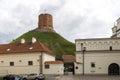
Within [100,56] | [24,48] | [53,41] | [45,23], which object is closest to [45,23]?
[45,23]

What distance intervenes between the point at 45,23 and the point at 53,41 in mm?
8489

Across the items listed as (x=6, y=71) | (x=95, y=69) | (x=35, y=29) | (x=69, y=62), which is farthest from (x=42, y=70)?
(x=35, y=29)

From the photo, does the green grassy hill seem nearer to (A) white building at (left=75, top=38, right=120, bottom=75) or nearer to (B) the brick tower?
(B) the brick tower

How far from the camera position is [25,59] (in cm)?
7081

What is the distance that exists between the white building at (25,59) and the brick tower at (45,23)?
65.6m

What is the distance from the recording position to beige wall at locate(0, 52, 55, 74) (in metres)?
70.2

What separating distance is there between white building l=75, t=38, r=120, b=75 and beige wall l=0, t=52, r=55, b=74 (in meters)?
9.32

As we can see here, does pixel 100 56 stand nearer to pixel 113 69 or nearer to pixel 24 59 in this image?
pixel 113 69

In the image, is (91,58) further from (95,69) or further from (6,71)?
(6,71)

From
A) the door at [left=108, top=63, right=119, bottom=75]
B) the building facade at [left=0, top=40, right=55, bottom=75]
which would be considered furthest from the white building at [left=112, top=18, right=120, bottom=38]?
the building facade at [left=0, top=40, right=55, bottom=75]

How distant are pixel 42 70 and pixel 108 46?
17341 mm

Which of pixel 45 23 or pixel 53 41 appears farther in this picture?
pixel 53 41

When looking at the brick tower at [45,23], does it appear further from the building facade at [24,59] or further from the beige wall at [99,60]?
the building facade at [24,59]

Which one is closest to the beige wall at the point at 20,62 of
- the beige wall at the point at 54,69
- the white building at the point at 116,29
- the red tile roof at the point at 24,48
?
the red tile roof at the point at 24,48
